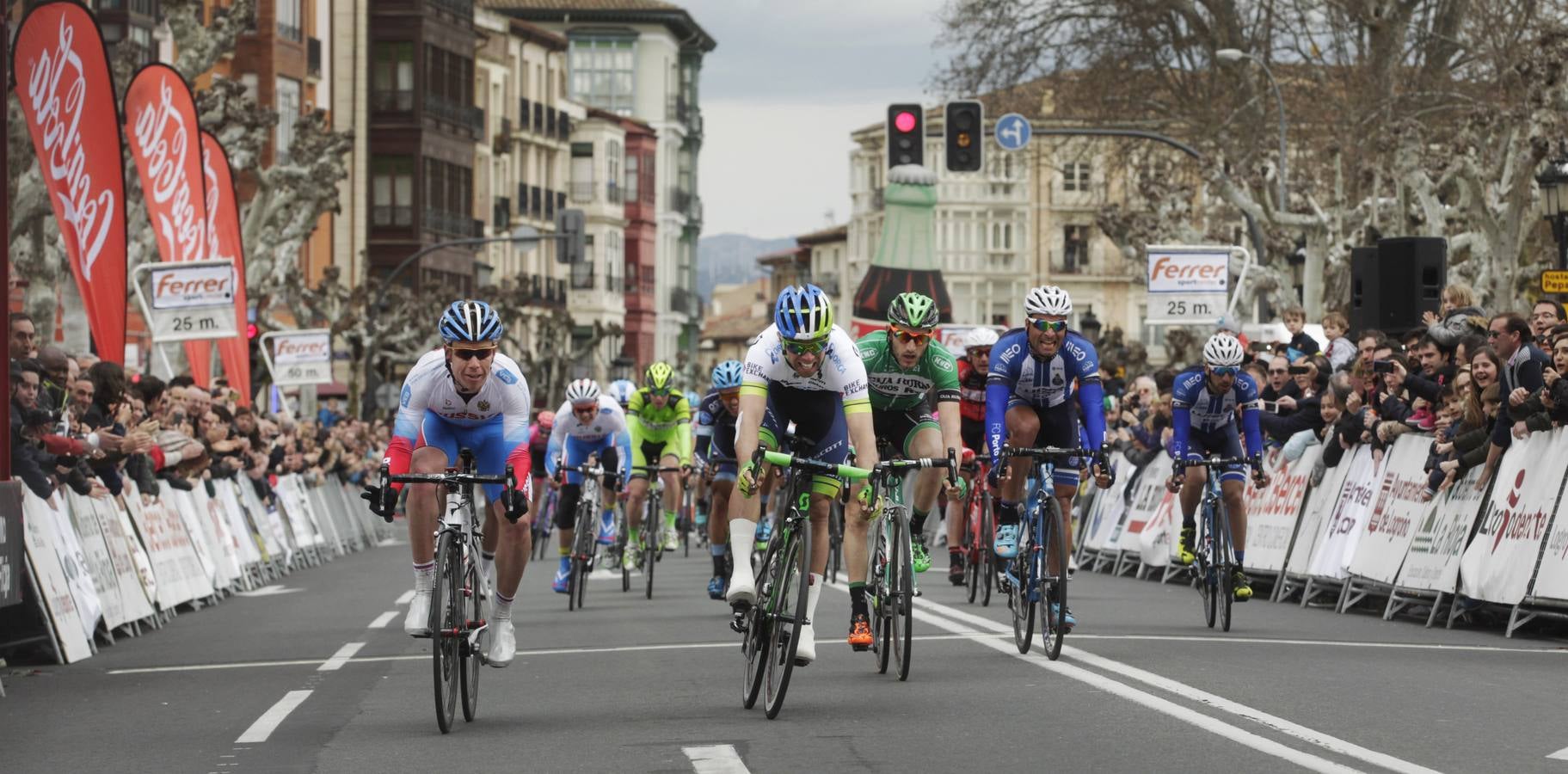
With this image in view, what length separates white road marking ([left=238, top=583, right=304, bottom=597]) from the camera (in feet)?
86.1

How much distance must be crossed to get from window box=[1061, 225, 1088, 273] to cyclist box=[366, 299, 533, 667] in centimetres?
12558

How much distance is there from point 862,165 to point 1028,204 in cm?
1529

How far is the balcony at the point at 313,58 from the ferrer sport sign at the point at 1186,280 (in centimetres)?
4549

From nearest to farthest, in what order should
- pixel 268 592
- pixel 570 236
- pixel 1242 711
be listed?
pixel 1242 711
pixel 268 592
pixel 570 236

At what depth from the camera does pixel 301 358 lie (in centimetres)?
4512

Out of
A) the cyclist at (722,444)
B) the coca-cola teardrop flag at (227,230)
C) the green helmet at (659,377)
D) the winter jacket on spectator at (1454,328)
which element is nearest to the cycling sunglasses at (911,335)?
the cyclist at (722,444)

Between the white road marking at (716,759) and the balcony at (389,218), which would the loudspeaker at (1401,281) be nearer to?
the white road marking at (716,759)

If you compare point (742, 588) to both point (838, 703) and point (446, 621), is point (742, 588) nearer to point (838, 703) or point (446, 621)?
point (838, 703)

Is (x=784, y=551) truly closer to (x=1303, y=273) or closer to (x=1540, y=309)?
(x=1540, y=309)

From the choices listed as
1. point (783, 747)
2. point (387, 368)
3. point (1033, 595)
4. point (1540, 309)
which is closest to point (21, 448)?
point (1033, 595)

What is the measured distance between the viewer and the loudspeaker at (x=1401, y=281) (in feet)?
82.5

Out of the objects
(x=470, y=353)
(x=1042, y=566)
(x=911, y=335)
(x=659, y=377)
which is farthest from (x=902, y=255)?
(x=470, y=353)

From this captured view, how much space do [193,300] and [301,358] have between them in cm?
1286

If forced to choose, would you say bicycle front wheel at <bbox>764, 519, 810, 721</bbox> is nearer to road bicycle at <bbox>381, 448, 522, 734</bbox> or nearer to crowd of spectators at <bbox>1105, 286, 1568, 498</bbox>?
road bicycle at <bbox>381, 448, 522, 734</bbox>
